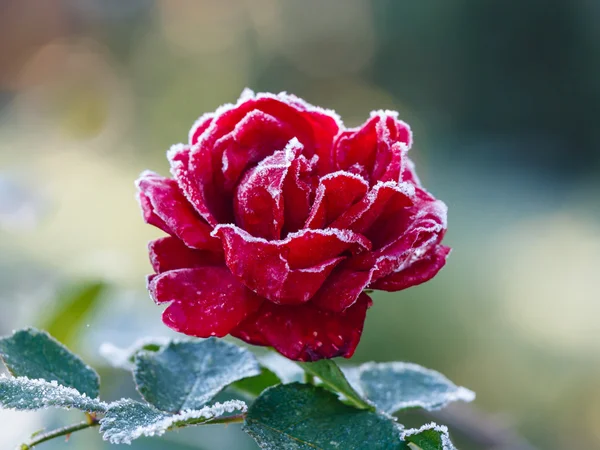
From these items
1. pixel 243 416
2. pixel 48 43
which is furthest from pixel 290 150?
pixel 48 43

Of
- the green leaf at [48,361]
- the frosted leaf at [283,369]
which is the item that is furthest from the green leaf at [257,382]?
the green leaf at [48,361]

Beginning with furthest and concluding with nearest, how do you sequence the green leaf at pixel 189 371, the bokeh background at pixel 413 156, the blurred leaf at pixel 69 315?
1. the bokeh background at pixel 413 156
2. the blurred leaf at pixel 69 315
3. the green leaf at pixel 189 371

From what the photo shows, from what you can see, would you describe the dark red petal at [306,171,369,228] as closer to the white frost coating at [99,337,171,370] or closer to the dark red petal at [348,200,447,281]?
the dark red petal at [348,200,447,281]

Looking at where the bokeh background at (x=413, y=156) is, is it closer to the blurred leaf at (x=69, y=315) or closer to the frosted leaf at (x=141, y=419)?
the blurred leaf at (x=69, y=315)

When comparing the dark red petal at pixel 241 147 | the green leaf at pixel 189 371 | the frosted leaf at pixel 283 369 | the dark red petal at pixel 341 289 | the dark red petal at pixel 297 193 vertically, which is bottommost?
the green leaf at pixel 189 371

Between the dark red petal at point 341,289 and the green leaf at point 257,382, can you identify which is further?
the green leaf at point 257,382

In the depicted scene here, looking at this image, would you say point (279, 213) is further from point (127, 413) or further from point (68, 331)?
point (68, 331)
